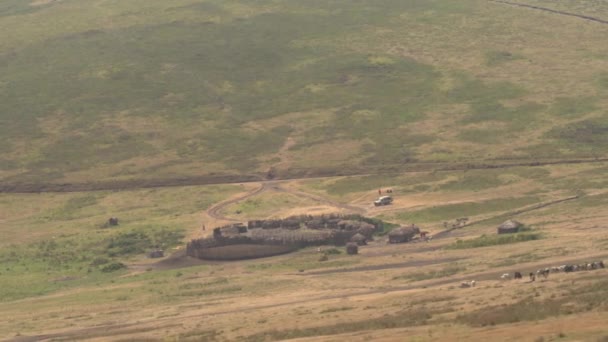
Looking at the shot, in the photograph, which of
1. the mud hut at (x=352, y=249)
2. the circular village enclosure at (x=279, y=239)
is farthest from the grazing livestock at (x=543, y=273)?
the circular village enclosure at (x=279, y=239)

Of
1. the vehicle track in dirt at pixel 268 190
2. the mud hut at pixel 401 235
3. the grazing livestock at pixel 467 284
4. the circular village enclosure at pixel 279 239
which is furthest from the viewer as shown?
the vehicle track in dirt at pixel 268 190

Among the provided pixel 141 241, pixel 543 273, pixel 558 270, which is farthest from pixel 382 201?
pixel 543 273

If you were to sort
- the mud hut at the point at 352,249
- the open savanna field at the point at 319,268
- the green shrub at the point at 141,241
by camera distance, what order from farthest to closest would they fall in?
1. the green shrub at the point at 141,241
2. the mud hut at the point at 352,249
3. the open savanna field at the point at 319,268

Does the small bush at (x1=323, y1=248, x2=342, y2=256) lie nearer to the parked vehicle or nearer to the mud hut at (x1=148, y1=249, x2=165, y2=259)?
the mud hut at (x1=148, y1=249, x2=165, y2=259)

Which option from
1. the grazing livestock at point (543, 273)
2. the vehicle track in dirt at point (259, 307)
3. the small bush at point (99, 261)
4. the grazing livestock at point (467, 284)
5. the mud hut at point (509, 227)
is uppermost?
the grazing livestock at point (543, 273)

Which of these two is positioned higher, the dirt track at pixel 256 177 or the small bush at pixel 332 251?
the small bush at pixel 332 251

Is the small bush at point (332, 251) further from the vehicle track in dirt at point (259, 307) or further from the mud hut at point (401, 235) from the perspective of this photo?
the vehicle track in dirt at point (259, 307)
